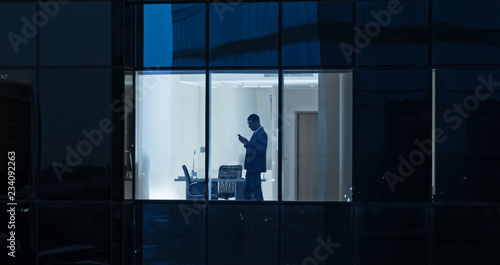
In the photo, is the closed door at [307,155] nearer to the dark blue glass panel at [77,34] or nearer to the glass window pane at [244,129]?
the glass window pane at [244,129]

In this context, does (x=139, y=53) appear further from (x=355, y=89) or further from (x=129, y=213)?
(x=355, y=89)

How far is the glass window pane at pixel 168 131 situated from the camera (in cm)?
1252

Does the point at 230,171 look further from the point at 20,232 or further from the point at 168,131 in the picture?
the point at 20,232

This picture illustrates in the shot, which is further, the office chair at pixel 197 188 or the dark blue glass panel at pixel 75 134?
the office chair at pixel 197 188

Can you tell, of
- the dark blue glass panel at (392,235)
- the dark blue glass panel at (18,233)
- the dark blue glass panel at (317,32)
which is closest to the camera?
the dark blue glass panel at (392,235)

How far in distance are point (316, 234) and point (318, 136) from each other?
59.5 inches

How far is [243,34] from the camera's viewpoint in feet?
40.9

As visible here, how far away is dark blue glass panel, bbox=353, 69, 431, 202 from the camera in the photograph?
39.8 feet

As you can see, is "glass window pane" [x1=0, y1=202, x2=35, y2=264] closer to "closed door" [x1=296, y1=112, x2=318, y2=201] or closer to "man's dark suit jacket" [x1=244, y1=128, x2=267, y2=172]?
"man's dark suit jacket" [x1=244, y1=128, x2=267, y2=172]

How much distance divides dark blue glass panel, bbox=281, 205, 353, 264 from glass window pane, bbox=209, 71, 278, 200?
49 cm

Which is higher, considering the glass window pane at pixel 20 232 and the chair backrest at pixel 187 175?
the chair backrest at pixel 187 175

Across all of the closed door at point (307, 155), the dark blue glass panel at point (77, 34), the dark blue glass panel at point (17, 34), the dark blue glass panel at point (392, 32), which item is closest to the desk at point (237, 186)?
the closed door at point (307, 155)

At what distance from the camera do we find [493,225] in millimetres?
12016

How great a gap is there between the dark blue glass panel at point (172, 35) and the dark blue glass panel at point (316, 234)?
282 cm
